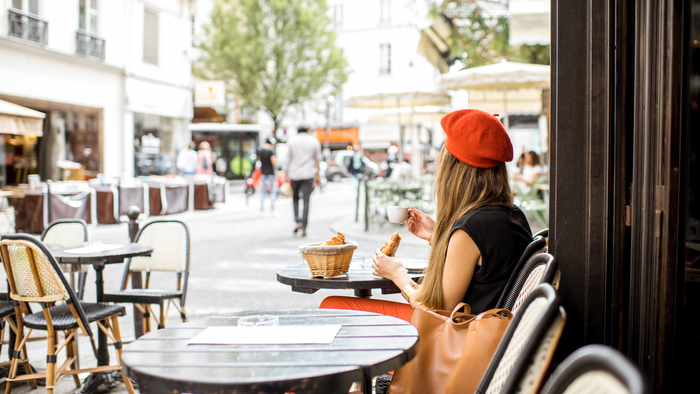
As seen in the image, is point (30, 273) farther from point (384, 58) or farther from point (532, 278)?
point (384, 58)

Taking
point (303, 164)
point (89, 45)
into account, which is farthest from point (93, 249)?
point (89, 45)

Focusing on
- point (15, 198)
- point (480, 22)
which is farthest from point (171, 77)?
point (480, 22)

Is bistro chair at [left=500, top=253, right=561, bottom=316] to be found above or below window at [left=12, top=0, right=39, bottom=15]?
below

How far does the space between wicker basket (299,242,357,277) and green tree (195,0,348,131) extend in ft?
99.4

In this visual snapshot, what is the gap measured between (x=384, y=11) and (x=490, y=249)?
44296 mm

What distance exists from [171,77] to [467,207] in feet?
71.8

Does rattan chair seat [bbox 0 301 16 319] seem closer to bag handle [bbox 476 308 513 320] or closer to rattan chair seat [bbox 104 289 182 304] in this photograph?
rattan chair seat [bbox 104 289 182 304]

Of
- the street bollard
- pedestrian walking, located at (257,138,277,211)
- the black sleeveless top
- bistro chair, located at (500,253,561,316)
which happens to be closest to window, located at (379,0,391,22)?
pedestrian walking, located at (257,138,277,211)

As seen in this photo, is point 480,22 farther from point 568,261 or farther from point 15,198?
point 568,261

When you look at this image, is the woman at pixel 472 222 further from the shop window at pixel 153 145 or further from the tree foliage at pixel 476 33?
the shop window at pixel 153 145

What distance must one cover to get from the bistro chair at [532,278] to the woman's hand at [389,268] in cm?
54

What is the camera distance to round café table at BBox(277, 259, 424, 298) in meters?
2.98

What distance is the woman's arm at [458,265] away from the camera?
2453 millimetres

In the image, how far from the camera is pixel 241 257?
914 cm
